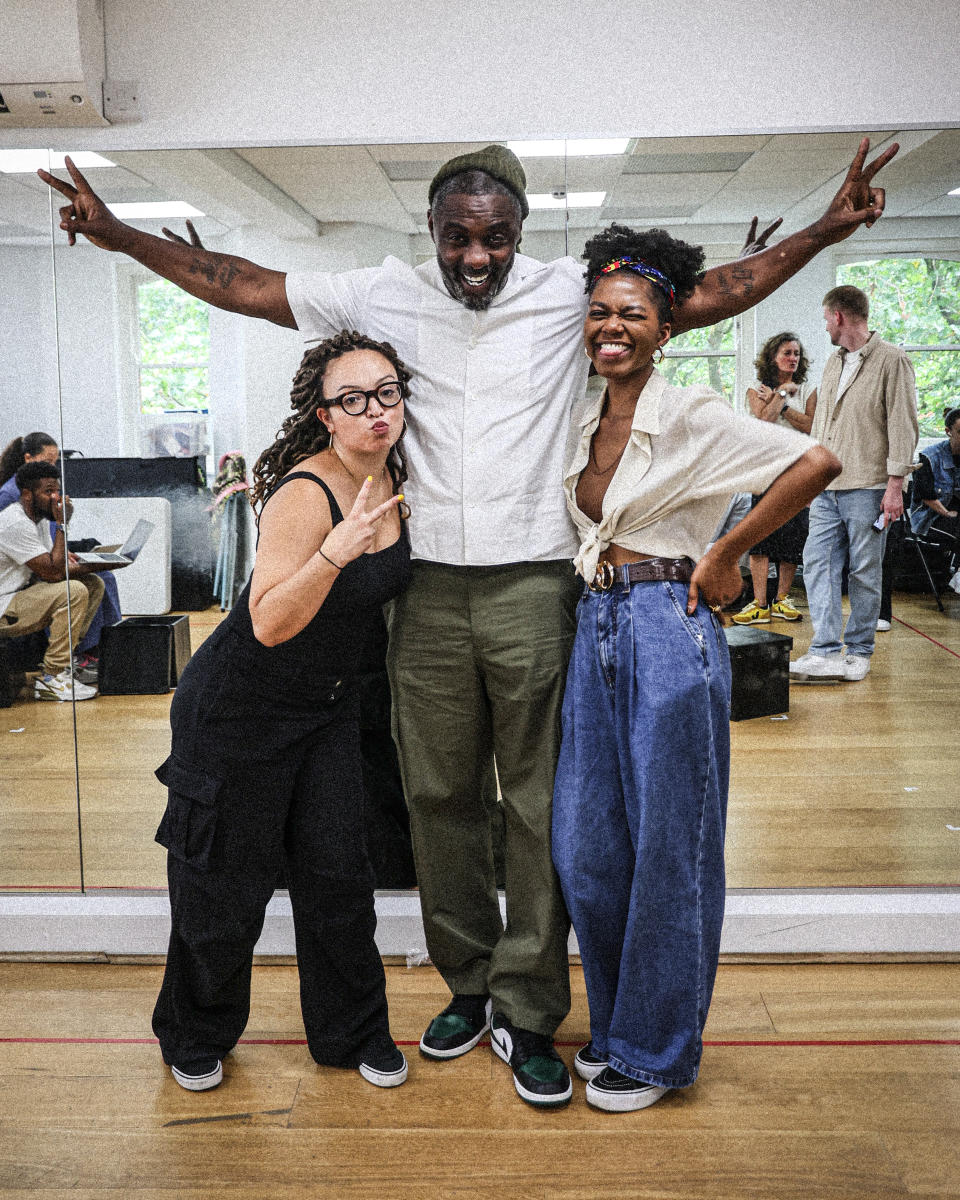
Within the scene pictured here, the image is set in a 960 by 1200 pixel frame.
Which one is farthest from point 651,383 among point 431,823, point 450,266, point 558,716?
point 431,823

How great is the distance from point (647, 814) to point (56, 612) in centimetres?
171

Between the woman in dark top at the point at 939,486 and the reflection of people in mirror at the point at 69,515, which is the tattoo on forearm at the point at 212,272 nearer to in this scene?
the reflection of people in mirror at the point at 69,515

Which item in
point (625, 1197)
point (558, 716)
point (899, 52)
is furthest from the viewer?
point (899, 52)

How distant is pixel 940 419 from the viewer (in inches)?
103

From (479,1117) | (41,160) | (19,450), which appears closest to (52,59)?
(41,160)

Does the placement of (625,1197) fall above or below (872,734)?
below

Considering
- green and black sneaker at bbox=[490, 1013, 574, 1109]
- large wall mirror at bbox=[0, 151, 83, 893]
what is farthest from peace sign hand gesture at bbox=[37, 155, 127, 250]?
green and black sneaker at bbox=[490, 1013, 574, 1109]

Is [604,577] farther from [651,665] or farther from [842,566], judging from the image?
[842,566]

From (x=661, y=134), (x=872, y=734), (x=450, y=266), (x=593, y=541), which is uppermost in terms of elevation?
(x=661, y=134)

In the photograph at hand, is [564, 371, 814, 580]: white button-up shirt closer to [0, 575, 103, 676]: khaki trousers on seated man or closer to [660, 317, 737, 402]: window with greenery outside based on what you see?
[660, 317, 737, 402]: window with greenery outside

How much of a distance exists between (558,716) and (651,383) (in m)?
0.70

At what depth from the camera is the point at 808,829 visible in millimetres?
2912

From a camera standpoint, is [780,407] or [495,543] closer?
[495,543]

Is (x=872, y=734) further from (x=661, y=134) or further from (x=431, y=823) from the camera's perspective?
(x=661, y=134)
